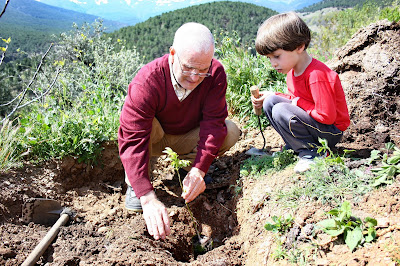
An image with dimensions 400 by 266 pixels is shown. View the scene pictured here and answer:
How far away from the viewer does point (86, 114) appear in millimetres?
3549

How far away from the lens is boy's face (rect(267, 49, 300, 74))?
235 cm

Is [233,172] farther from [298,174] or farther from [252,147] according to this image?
[298,174]

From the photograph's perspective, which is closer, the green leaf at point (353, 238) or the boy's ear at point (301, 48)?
the green leaf at point (353, 238)

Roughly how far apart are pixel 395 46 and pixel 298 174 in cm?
213

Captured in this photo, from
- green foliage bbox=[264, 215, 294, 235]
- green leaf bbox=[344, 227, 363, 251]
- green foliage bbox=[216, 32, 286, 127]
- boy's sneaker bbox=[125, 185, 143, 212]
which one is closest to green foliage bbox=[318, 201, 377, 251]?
green leaf bbox=[344, 227, 363, 251]

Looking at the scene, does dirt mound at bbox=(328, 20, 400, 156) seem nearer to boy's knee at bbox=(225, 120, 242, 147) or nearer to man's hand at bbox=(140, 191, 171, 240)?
boy's knee at bbox=(225, 120, 242, 147)

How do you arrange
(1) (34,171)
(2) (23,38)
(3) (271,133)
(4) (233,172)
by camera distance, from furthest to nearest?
1. (2) (23,38)
2. (3) (271,133)
3. (4) (233,172)
4. (1) (34,171)

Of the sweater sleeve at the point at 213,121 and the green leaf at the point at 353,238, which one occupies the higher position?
the sweater sleeve at the point at 213,121

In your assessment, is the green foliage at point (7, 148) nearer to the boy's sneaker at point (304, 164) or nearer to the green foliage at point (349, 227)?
the boy's sneaker at point (304, 164)

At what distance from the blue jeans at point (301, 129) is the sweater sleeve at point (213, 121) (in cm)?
46

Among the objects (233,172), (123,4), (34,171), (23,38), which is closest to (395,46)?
(233,172)

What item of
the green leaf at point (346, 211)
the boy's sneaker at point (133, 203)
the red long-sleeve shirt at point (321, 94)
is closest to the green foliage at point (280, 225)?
the green leaf at point (346, 211)

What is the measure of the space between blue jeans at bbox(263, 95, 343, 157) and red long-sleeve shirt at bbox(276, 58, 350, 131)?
0.07 metres

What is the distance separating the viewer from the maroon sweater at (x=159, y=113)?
88.0 inches
